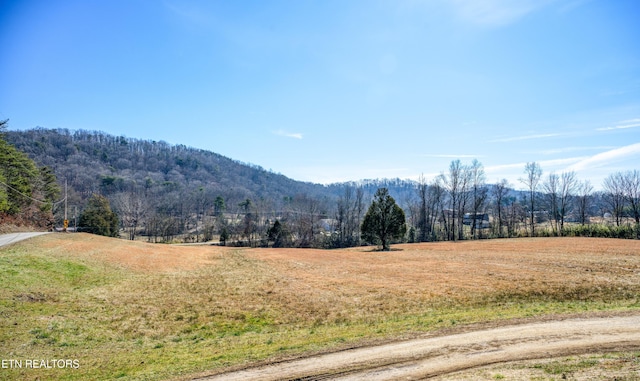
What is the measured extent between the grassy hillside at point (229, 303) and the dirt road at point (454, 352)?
1147 mm

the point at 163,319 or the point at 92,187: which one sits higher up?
the point at 92,187

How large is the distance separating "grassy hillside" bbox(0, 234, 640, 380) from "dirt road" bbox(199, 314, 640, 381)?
3.76ft

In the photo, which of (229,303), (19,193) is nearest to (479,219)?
(229,303)

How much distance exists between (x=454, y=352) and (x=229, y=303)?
1265cm

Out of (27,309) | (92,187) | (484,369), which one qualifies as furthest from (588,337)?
(92,187)

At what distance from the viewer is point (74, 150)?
16400cm

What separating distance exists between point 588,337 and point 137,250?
119 feet

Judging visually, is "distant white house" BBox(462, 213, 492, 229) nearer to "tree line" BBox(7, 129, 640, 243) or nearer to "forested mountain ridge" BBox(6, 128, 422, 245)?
"tree line" BBox(7, 129, 640, 243)

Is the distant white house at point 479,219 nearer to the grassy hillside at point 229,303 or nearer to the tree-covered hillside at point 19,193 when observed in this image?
the grassy hillside at point 229,303

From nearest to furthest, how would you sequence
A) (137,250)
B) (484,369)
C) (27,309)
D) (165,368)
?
(484,369) < (165,368) < (27,309) < (137,250)

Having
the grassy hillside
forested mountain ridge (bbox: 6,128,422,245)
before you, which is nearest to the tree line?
forested mountain ridge (bbox: 6,128,422,245)

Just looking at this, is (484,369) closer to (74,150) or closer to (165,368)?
(165,368)

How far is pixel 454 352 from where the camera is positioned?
364 inches

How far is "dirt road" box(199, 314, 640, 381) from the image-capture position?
27.0 feet
